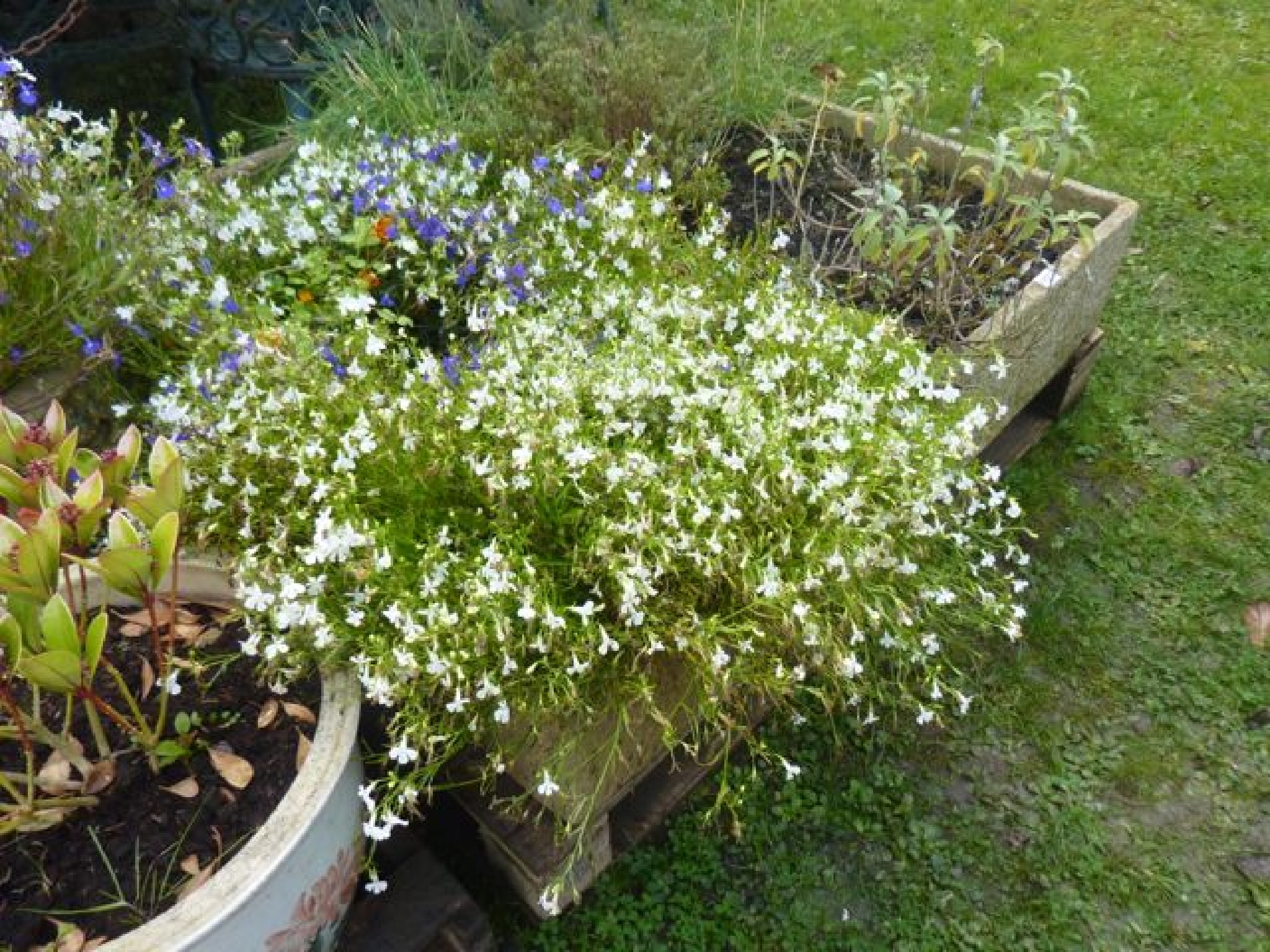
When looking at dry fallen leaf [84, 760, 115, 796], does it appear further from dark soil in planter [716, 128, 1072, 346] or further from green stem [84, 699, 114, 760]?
dark soil in planter [716, 128, 1072, 346]

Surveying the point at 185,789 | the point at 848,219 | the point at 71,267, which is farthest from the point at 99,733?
the point at 848,219

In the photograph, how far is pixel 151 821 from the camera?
1.73 meters

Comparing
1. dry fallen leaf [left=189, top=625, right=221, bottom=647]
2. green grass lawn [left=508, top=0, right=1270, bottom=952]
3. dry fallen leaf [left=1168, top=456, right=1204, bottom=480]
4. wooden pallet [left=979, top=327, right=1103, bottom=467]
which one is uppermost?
dry fallen leaf [left=189, top=625, right=221, bottom=647]

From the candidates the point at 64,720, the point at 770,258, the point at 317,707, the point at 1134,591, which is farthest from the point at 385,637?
the point at 1134,591

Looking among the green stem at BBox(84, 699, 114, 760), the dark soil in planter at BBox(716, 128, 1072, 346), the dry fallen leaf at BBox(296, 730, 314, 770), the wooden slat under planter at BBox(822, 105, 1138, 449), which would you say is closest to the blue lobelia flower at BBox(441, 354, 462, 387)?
the dry fallen leaf at BBox(296, 730, 314, 770)

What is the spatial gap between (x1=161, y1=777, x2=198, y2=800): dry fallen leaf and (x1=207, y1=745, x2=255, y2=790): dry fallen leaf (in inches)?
1.8

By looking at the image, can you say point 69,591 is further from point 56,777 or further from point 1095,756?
point 1095,756

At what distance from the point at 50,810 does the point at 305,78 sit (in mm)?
2707

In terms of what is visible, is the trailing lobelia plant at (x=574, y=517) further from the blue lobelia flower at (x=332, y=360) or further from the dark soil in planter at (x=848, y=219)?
the dark soil in planter at (x=848, y=219)

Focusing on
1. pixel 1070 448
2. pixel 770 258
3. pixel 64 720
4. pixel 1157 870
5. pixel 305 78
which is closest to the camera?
pixel 64 720

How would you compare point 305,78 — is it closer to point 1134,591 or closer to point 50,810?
point 50,810

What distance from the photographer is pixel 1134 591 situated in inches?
111

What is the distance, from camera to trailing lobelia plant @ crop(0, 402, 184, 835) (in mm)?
1451

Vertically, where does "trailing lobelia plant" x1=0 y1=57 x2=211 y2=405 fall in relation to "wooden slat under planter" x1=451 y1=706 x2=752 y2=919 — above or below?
above
